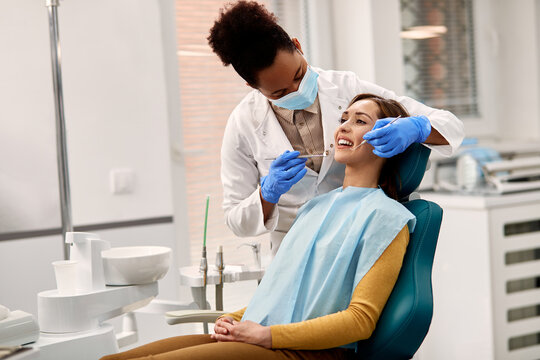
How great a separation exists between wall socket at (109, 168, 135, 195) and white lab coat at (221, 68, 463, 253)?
3.12 ft

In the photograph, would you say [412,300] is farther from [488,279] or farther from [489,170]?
[489,170]

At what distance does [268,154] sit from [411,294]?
23.4 inches

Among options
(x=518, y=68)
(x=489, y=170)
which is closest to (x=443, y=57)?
(x=518, y=68)

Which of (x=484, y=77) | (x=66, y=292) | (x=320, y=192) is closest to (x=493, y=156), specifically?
(x=484, y=77)

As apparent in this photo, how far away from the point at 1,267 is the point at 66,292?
942 millimetres

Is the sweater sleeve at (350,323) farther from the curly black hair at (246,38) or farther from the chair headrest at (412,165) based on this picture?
the curly black hair at (246,38)

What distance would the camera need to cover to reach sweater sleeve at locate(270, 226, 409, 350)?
131cm

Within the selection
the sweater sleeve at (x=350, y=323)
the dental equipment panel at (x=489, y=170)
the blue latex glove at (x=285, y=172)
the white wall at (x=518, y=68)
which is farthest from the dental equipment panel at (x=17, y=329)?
the white wall at (x=518, y=68)

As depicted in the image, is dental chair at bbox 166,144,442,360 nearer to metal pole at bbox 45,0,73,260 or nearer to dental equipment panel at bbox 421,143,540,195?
metal pole at bbox 45,0,73,260

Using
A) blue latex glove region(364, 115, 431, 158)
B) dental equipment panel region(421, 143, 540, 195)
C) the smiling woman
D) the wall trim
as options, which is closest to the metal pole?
the wall trim

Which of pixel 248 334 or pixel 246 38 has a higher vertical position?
pixel 246 38

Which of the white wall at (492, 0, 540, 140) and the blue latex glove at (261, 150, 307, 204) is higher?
the white wall at (492, 0, 540, 140)

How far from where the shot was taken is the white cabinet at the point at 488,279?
259cm

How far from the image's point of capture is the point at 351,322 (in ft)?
4.31
